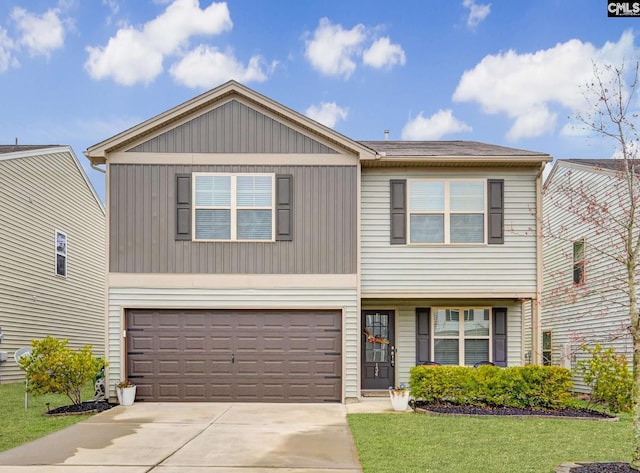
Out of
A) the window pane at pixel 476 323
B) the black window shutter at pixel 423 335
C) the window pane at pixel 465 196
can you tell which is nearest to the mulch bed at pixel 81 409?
the black window shutter at pixel 423 335

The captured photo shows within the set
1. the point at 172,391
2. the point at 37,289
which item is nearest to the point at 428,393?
the point at 172,391

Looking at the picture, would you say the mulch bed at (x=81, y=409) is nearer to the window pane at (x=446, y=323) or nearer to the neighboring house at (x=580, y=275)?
the window pane at (x=446, y=323)

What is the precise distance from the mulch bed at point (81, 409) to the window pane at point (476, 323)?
7.79 m

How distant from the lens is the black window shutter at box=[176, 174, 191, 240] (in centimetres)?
1361

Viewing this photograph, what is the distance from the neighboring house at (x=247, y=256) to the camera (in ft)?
44.7

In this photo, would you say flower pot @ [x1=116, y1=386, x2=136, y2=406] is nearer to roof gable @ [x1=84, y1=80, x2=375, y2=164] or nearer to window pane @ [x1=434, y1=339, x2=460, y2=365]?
roof gable @ [x1=84, y1=80, x2=375, y2=164]

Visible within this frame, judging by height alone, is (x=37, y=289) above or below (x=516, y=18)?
below

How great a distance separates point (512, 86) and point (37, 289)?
2074 cm

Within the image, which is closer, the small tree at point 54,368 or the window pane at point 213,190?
the small tree at point 54,368

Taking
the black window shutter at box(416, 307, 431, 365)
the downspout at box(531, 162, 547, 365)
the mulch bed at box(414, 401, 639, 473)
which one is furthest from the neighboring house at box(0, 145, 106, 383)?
the downspout at box(531, 162, 547, 365)

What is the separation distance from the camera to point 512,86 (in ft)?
95.8

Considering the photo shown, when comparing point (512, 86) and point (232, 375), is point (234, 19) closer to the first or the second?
point (512, 86)

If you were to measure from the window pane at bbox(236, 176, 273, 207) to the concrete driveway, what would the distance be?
13.3ft

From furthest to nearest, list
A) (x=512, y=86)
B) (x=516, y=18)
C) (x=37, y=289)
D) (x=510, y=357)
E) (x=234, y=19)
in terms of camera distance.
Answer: (x=512, y=86), (x=234, y=19), (x=516, y=18), (x=37, y=289), (x=510, y=357)
